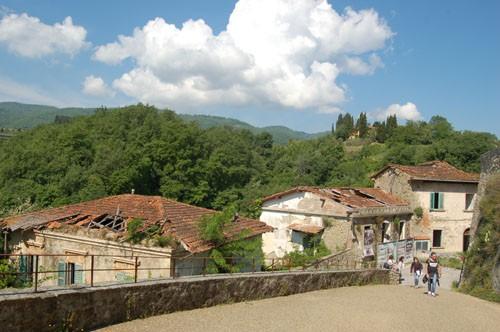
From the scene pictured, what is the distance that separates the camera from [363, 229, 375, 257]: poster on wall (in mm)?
27703

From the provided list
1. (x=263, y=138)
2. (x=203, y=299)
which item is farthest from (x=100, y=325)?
(x=263, y=138)

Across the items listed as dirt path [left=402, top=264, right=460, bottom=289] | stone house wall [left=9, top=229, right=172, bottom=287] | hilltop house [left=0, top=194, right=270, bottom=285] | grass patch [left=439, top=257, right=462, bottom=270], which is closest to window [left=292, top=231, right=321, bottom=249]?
dirt path [left=402, top=264, right=460, bottom=289]

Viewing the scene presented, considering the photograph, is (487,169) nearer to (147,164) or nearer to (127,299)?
(127,299)

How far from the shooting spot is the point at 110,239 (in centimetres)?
1559

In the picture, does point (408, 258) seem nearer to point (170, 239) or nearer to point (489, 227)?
point (489, 227)

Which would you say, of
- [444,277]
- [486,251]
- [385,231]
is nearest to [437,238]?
[385,231]

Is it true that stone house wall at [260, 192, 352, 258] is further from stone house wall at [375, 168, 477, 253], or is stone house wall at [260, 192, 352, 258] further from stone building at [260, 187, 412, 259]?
stone house wall at [375, 168, 477, 253]

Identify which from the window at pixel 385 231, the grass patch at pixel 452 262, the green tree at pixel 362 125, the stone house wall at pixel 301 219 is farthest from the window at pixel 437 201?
the green tree at pixel 362 125

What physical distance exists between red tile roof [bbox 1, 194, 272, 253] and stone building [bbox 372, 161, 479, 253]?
16.8 meters

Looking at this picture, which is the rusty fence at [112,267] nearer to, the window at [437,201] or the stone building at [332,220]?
the stone building at [332,220]

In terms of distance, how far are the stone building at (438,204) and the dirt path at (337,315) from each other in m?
16.8

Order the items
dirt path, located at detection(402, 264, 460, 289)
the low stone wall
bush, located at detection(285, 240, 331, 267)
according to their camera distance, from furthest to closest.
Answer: bush, located at detection(285, 240, 331, 267) < dirt path, located at detection(402, 264, 460, 289) < the low stone wall

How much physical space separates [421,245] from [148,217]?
22926mm

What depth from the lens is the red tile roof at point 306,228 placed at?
2707 cm
